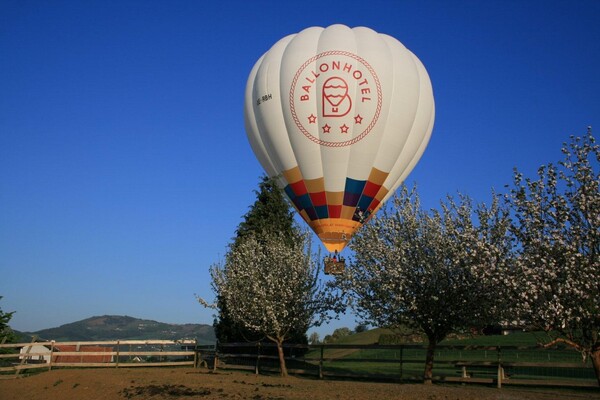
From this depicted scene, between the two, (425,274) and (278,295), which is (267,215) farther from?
(425,274)

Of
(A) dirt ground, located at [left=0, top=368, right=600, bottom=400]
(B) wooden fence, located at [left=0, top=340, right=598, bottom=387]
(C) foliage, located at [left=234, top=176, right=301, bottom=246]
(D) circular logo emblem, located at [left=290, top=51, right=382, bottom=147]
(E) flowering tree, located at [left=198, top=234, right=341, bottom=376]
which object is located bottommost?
(A) dirt ground, located at [left=0, top=368, right=600, bottom=400]

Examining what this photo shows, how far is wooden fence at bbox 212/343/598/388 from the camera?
900 inches

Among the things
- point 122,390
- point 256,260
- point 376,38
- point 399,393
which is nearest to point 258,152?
point 256,260

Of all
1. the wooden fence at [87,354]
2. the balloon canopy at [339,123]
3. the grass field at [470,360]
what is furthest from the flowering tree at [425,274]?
the wooden fence at [87,354]

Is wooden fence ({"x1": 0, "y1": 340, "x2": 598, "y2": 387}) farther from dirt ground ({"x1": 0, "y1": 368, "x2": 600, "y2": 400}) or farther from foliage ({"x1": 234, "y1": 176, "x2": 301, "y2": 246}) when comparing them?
foliage ({"x1": 234, "y1": 176, "x2": 301, "y2": 246})

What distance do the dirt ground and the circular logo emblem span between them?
528 inches

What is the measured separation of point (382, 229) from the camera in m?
26.5

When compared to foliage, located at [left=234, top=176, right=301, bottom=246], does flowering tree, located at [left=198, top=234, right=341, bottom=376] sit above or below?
below

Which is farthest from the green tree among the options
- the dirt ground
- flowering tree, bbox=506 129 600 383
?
flowering tree, bbox=506 129 600 383

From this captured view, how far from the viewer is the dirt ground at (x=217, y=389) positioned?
19.1m

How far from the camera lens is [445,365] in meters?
38.7

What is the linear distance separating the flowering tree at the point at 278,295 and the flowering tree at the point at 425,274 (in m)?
4.63

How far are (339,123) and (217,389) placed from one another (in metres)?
16.1

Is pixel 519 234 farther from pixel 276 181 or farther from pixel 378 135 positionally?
pixel 276 181
